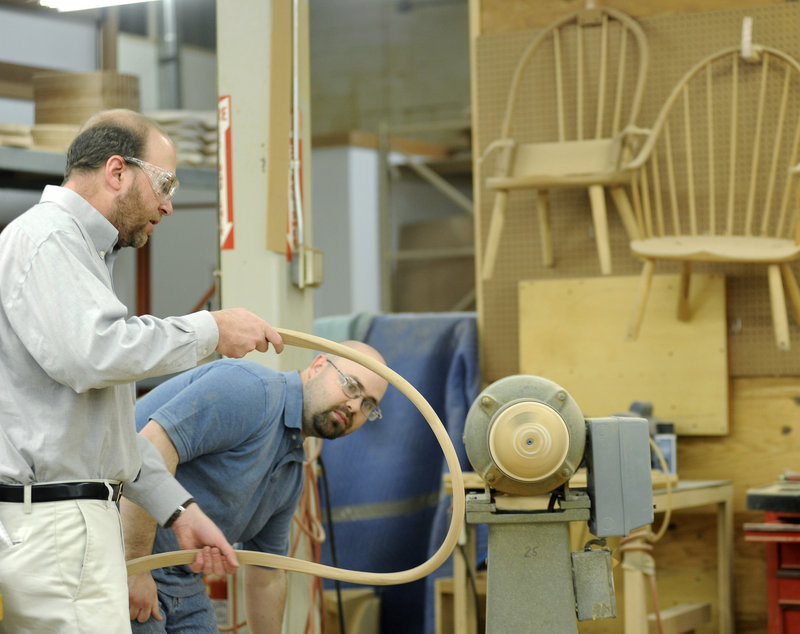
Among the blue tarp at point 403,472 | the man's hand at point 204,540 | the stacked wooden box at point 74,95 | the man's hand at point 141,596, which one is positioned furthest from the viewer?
the stacked wooden box at point 74,95

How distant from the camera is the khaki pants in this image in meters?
1.82

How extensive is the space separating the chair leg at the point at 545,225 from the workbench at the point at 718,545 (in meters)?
1.07

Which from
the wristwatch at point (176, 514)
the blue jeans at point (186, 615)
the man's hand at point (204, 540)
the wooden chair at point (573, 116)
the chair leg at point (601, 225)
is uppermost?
the wooden chair at point (573, 116)

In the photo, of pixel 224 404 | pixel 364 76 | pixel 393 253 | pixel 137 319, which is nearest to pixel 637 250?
pixel 224 404

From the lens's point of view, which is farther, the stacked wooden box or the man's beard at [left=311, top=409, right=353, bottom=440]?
the stacked wooden box

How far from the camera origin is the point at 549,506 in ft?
7.54

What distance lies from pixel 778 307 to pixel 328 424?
1870 millimetres

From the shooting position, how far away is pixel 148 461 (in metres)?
2.27

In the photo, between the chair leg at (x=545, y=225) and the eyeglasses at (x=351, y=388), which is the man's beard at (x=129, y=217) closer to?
the eyeglasses at (x=351, y=388)

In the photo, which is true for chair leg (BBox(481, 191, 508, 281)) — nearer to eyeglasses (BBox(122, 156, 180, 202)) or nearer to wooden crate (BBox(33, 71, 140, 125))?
eyeglasses (BBox(122, 156, 180, 202))

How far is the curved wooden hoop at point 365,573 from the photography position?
219 centimetres

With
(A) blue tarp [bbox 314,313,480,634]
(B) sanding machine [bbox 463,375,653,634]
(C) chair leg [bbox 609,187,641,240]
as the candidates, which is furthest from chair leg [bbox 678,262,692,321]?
(B) sanding machine [bbox 463,375,653,634]

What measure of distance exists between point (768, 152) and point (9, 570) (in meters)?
3.42

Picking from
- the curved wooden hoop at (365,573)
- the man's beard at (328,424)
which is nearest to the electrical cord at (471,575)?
the man's beard at (328,424)
